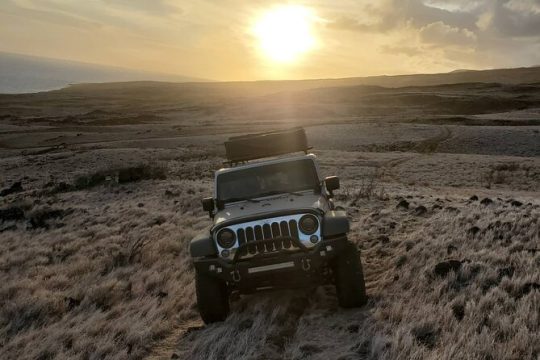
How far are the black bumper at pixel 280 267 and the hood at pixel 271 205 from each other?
687mm

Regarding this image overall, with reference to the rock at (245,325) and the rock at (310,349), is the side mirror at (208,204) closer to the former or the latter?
the rock at (245,325)

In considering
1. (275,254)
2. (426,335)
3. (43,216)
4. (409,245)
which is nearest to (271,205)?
(275,254)

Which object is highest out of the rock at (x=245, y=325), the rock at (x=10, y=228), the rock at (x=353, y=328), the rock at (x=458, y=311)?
the rock at (x=458, y=311)

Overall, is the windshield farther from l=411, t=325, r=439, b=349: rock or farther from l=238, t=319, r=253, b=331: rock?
l=411, t=325, r=439, b=349: rock

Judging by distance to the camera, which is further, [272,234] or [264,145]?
[264,145]

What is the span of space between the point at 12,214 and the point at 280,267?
50.3 feet

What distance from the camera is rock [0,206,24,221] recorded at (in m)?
18.4

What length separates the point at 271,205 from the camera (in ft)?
26.9

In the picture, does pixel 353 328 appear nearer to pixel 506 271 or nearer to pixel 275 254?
pixel 275 254

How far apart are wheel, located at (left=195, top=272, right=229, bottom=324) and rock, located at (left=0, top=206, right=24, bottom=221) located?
13.4 metres

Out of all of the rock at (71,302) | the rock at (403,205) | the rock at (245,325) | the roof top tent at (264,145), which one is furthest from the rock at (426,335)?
the rock at (403,205)

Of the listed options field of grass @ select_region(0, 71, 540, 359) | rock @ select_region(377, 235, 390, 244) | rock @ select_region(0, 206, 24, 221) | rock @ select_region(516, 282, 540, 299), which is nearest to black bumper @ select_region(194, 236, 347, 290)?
field of grass @ select_region(0, 71, 540, 359)

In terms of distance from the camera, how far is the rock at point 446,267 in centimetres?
834

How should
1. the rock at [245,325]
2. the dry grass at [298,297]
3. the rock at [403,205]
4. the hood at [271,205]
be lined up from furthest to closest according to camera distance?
the rock at [403,205], the hood at [271,205], the rock at [245,325], the dry grass at [298,297]
